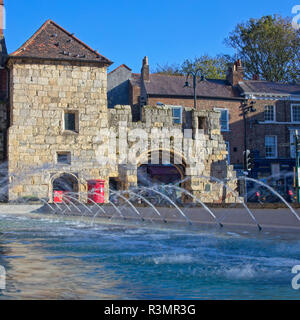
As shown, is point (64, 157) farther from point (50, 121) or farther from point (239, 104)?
point (239, 104)

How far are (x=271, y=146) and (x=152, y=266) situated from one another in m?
30.6

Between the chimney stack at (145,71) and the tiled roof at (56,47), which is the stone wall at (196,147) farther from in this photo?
the chimney stack at (145,71)

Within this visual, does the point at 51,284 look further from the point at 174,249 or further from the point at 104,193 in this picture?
the point at 104,193

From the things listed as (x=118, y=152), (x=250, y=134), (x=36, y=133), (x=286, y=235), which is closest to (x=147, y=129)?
(x=118, y=152)

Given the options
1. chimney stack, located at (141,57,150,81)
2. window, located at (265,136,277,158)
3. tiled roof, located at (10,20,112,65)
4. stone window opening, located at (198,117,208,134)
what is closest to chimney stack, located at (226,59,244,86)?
window, located at (265,136,277,158)

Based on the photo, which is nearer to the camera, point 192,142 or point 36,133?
point 36,133

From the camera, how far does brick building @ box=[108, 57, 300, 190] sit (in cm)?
3318

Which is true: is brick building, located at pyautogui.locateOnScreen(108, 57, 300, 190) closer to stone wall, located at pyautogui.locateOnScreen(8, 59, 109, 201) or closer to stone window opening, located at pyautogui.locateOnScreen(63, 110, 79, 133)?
stone wall, located at pyautogui.locateOnScreen(8, 59, 109, 201)

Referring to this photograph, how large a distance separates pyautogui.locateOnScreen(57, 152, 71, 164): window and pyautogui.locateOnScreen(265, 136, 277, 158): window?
16.3 m

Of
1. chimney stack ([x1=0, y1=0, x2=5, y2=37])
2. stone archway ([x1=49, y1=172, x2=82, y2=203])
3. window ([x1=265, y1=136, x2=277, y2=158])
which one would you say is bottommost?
stone archway ([x1=49, y1=172, x2=82, y2=203])

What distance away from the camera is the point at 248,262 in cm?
515

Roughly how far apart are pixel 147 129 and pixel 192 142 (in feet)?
8.35

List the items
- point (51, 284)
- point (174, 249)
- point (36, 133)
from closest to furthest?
point (51, 284)
point (174, 249)
point (36, 133)

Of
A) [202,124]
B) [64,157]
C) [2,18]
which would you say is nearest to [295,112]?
[202,124]
